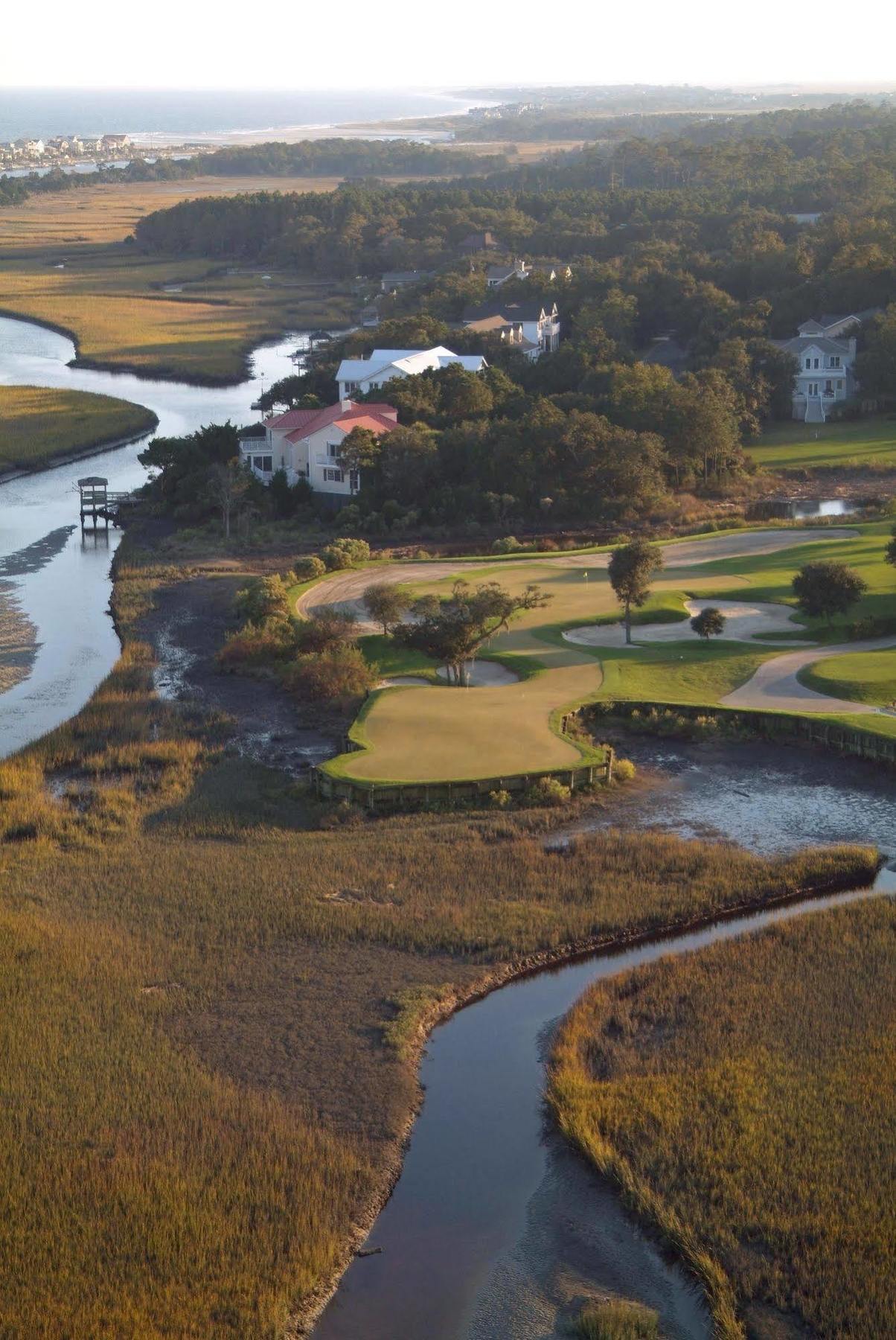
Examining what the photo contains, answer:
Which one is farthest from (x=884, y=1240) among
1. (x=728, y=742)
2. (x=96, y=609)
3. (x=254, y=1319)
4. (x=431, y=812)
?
(x=96, y=609)

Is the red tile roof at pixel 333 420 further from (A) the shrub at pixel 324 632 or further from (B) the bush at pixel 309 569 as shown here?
(A) the shrub at pixel 324 632

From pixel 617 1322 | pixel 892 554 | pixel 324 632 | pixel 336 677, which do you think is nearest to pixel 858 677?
pixel 892 554

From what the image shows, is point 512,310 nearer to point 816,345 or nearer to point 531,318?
point 531,318

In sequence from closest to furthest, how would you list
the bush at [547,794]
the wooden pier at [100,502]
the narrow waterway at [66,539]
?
the bush at [547,794] → the narrow waterway at [66,539] → the wooden pier at [100,502]

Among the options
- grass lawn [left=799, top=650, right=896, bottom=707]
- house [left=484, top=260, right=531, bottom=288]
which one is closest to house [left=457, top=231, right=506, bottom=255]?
house [left=484, top=260, right=531, bottom=288]

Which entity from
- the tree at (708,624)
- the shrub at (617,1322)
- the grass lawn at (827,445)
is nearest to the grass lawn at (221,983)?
the shrub at (617,1322)

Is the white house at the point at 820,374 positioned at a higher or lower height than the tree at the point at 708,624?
higher
